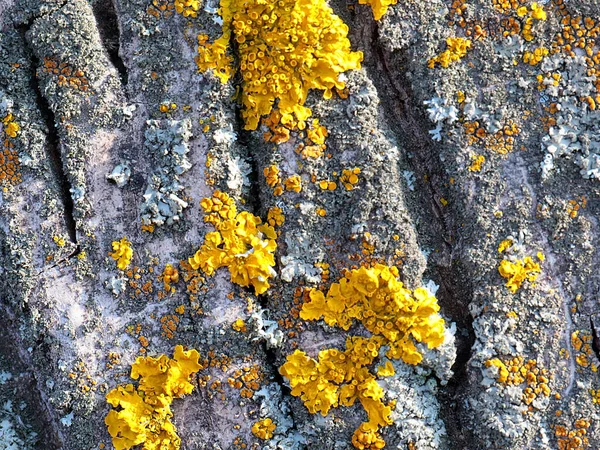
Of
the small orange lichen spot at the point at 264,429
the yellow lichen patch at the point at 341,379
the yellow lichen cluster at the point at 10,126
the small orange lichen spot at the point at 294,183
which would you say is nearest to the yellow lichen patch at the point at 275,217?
the small orange lichen spot at the point at 294,183

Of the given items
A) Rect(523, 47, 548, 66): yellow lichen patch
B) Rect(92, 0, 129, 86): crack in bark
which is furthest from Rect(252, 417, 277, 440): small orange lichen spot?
Rect(523, 47, 548, 66): yellow lichen patch

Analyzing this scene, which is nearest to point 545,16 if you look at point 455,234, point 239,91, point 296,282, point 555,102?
point 555,102

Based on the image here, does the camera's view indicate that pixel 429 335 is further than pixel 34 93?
No

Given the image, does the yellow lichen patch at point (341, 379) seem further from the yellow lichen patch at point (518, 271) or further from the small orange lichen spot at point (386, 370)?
the yellow lichen patch at point (518, 271)

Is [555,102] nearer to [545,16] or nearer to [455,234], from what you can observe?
[545,16]

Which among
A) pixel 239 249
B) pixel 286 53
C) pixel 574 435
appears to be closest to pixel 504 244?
pixel 574 435

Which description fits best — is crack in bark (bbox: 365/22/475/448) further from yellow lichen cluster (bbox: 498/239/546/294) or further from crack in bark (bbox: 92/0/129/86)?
crack in bark (bbox: 92/0/129/86)
